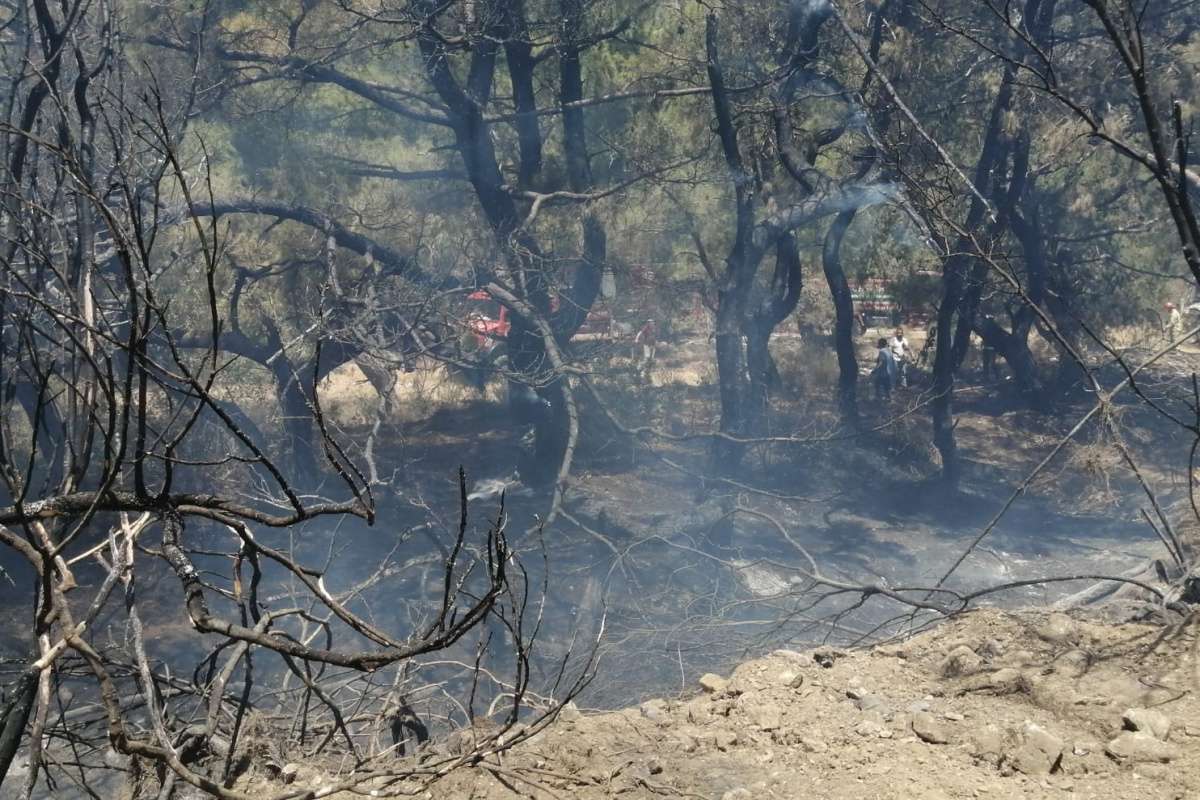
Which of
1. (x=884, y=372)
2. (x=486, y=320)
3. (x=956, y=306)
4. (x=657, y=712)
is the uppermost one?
(x=486, y=320)

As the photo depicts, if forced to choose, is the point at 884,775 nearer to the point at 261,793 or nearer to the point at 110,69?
the point at 261,793

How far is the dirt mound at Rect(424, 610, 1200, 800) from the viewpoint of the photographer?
11.4 feet

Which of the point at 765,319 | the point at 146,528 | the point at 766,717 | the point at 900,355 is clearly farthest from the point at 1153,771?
the point at 900,355

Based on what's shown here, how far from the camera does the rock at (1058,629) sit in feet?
15.2

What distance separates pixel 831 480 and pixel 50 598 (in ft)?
42.7

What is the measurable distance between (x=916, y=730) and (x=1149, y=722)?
81 centimetres

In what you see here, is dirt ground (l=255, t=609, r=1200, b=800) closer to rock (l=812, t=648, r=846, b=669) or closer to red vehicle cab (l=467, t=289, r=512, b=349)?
rock (l=812, t=648, r=846, b=669)

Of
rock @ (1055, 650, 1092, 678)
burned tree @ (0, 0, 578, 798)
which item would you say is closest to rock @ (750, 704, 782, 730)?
burned tree @ (0, 0, 578, 798)

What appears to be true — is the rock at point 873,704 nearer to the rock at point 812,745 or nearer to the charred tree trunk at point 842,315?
the rock at point 812,745

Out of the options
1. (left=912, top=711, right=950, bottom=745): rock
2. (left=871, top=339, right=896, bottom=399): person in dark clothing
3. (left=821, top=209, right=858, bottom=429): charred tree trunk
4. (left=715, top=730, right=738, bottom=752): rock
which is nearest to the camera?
(left=912, top=711, right=950, bottom=745): rock

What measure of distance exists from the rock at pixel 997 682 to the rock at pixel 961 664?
0.08 meters

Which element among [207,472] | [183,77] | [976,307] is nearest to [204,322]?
[207,472]

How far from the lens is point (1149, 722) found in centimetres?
362

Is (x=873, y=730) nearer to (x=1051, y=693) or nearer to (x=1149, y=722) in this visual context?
(x=1051, y=693)
